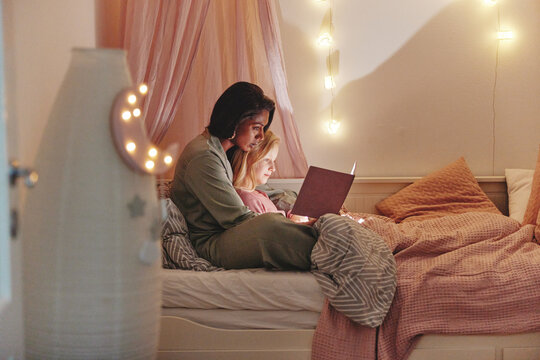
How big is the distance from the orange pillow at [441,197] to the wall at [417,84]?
20 cm

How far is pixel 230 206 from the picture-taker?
2.37 m

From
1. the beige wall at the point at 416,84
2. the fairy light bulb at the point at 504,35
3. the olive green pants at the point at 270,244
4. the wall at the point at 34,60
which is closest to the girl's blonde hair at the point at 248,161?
the olive green pants at the point at 270,244

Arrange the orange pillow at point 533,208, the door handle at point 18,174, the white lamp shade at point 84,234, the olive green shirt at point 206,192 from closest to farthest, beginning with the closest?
1. the door handle at point 18,174
2. the white lamp shade at point 84,234
3. the olive green shirt at point 206,192
4. the orange pillow at point 533,208

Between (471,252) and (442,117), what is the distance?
128cm

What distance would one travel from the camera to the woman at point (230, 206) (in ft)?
7.41

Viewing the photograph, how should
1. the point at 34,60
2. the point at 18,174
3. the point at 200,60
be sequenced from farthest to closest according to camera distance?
1. the point at 200,60
2. the point at 34,60
3. the point at 18,174

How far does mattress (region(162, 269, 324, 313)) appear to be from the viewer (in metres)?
2.15

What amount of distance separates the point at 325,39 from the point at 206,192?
1.38 meters

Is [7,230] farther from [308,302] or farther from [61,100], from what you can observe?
[308,302]

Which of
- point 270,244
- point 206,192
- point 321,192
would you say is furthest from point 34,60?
point 321,192

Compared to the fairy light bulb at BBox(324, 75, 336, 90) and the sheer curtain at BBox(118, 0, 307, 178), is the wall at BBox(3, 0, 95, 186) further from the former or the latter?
the fairy light bulb at BBox(324, 75, 336, 90)

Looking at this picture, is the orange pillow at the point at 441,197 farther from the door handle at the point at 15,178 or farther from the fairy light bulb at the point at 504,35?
the door handle at the point at 15,178

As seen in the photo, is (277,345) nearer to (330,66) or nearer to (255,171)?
(255,171)

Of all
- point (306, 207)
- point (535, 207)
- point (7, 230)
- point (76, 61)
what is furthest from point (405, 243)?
point (7, 230)
